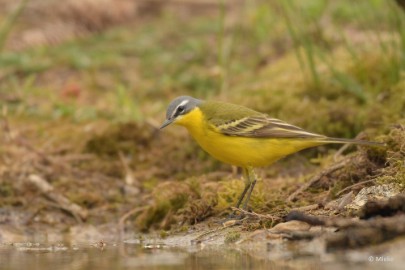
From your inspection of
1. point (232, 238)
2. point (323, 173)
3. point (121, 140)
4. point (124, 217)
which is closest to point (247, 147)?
point (323, 173)

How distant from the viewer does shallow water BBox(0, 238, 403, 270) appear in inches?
187

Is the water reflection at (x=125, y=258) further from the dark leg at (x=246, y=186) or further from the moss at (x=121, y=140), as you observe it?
the moss at (x=121, y=140)

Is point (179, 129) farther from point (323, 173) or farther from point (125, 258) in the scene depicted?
point (125, 258)

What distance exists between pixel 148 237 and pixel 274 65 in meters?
5.63

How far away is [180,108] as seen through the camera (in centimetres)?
764

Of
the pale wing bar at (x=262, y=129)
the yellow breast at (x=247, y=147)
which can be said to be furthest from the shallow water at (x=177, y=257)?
the pale wing bar at (x=262, y=129)

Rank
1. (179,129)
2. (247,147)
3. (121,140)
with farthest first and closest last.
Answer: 1. (179,129)
2. (121,140)
3. (247,147)

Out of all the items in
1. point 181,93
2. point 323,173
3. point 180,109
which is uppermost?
point 181,93

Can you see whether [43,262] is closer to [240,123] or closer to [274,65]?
[240,123]

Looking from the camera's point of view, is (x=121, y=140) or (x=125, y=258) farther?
(x=121, y=140)

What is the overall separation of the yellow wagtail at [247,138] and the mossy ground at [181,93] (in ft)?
0.90

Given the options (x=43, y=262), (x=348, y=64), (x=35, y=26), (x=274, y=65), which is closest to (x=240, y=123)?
(x=43, y=262)

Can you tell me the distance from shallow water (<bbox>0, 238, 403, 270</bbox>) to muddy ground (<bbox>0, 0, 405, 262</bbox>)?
163 millimetres

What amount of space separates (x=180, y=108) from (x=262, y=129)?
2.49 ft
